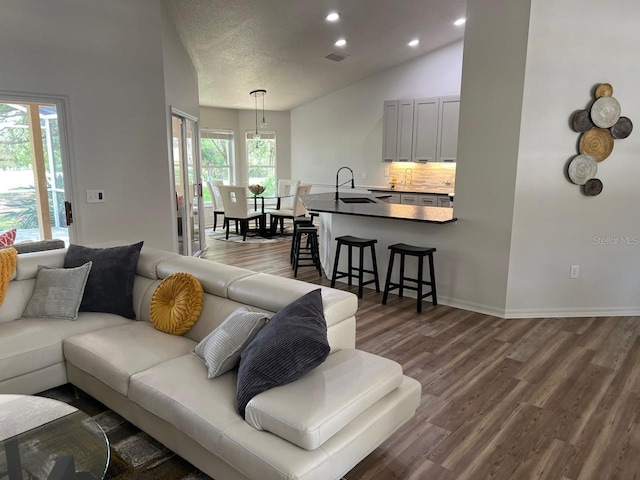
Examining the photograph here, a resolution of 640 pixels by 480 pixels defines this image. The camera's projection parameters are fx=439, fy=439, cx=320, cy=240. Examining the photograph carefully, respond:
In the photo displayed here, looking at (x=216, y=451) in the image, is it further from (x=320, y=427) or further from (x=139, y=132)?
(x=139, y=132)

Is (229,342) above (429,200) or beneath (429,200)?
beneath

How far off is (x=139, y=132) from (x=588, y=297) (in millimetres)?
4760

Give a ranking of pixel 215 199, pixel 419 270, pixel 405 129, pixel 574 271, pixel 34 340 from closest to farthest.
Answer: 1. pixel 34 340
2. pixel 574 271
3. pixel 419 270
4. pixel 405 129
5. pixel 215 199

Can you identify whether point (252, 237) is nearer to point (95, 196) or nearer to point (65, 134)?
point (95, 196)

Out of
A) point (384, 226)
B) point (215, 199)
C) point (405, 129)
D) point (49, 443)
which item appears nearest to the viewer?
point (49, 443)

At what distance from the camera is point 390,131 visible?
7.91 m

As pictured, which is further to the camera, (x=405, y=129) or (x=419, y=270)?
(x=405, y=129)

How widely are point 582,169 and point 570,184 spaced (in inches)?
6.2

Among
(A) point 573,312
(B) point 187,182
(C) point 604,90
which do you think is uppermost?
(C) point 604,90

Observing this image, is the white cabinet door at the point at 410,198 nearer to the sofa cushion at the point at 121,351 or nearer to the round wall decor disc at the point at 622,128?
the round wall decor disc at the point at 622,128

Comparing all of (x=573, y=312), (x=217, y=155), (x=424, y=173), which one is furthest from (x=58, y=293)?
(x=217, y=155)

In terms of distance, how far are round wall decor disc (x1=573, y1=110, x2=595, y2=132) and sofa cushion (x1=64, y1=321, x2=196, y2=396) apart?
363 cm

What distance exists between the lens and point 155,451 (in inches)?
88.4

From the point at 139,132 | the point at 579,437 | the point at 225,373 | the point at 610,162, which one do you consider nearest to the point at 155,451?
the point at 225,373
